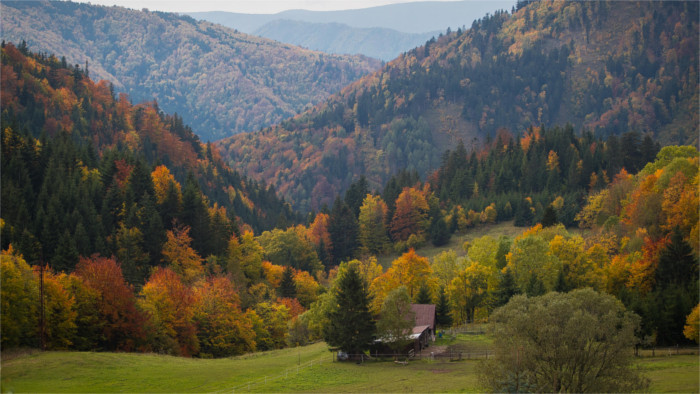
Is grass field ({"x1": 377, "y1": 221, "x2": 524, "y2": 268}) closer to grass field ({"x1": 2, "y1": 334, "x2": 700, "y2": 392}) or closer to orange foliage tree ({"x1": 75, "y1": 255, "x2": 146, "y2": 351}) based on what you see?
grass field ({"x1": 2, "y1": 334, "x2": 700, "y2": 392})

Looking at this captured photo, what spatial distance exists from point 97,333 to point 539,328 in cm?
5116

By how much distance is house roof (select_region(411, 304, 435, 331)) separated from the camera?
82312 millimetres

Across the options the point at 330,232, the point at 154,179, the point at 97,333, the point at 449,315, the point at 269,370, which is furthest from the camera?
the point at 330,232

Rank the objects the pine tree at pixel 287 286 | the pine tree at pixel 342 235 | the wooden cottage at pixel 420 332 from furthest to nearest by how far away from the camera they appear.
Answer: the pine tree at pixel 342 235, the pine tree at pixel 287 286, the wooden cottage at pixel 420 332

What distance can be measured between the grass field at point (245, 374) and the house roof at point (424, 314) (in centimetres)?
1177

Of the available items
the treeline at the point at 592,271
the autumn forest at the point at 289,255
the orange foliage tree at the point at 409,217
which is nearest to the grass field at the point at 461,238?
the autumn forest at the point at 289,255

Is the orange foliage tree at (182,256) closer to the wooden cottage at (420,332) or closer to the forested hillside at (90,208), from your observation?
the forested hillside at (90,208)

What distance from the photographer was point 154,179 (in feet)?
422

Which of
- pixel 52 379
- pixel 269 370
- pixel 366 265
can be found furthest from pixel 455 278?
pixel 52 379

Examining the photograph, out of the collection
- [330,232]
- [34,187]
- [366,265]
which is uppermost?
[34,187]

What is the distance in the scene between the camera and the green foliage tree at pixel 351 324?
7156 cm

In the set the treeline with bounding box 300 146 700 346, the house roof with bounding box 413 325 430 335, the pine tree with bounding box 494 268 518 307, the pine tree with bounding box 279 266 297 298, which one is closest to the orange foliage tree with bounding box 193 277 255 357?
the treeline with bounding box 300 146 700 346

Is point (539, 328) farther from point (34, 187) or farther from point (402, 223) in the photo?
point (402, 223)

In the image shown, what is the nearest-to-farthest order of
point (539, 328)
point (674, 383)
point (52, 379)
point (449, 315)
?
1. point (539, 328)
2. point (674, 383)
3. point (52, 379)
4. point (449, 315)
